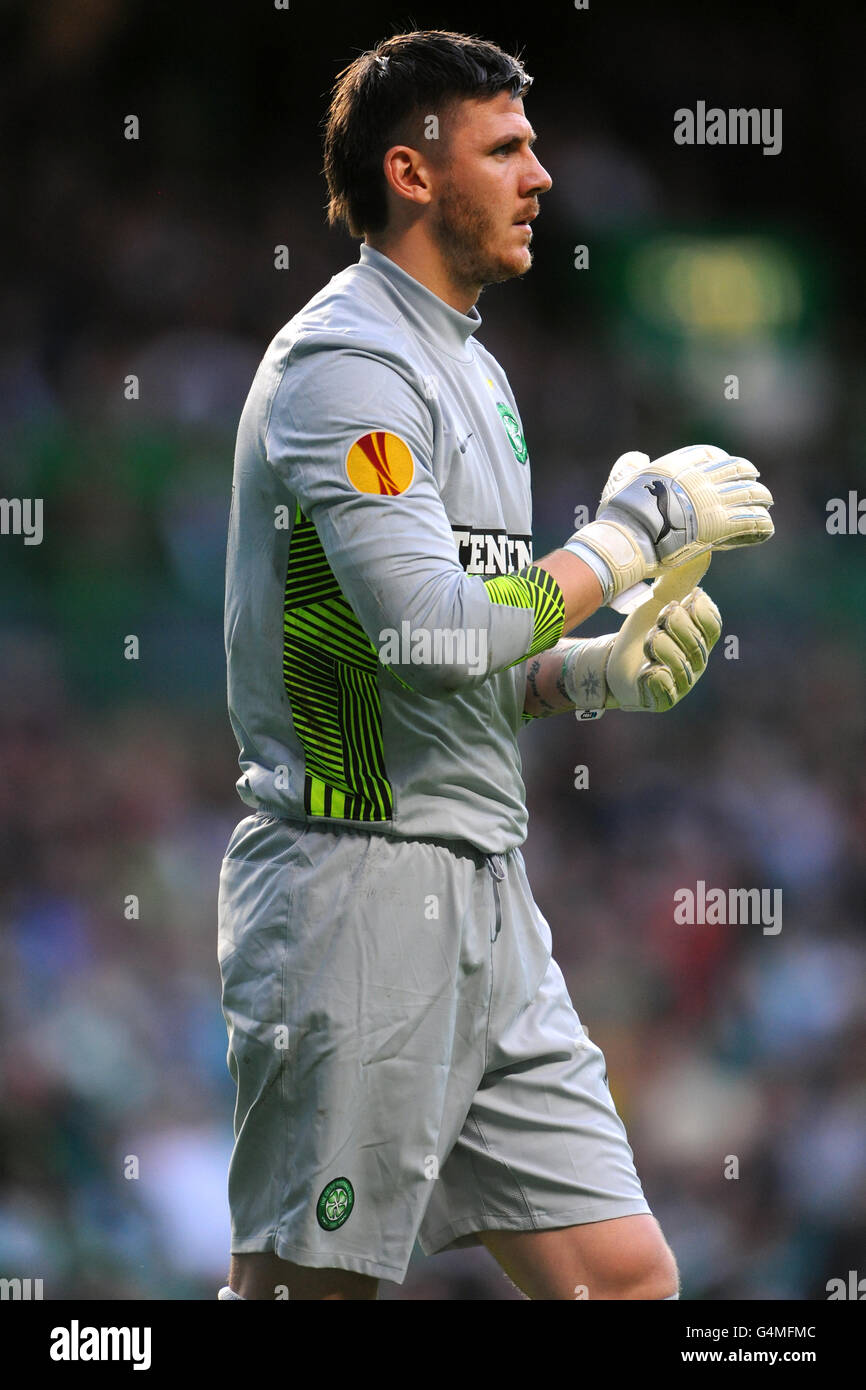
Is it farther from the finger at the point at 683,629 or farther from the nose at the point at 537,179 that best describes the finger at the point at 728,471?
the nose at the point at 537,179

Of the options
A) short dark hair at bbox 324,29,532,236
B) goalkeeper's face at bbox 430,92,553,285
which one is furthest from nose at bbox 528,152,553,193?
short dark hair at bbox 324,29,532,236

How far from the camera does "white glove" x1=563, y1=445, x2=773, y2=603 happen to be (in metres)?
2.00

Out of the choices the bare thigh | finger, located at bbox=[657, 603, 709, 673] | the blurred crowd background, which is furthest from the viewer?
the blurred crowd background

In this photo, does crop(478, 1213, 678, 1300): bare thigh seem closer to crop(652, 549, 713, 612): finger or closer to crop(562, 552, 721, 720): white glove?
crop(562, 552, 721, 720): white glove

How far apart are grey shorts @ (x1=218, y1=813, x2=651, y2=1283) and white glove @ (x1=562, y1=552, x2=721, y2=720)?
0.33 m

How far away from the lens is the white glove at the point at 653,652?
2.24 meters

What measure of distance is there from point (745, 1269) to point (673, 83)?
328cm

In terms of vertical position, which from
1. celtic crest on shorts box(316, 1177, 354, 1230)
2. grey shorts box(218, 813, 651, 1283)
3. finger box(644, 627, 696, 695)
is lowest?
celtic crest on shorts box(316, 1177, 354, 1230)

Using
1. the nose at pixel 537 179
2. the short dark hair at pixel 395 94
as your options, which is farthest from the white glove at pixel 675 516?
the short dark hair at pixel 395 94

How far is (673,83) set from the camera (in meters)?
4.82

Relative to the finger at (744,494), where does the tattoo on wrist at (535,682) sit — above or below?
below

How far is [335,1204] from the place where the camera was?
186 centimetres

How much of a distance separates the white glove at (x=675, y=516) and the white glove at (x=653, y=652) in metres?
0.15

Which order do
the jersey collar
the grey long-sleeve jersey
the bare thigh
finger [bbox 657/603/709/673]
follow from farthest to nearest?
finger [bbox 657/603/709/673]
the jersey collar
the bare thigh
the grey long-sleeve jersey
